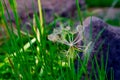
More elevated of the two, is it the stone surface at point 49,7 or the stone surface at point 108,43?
the stone surface at point 108,43

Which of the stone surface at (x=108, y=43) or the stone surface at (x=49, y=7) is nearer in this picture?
the stone surface at (x=108, y=43)

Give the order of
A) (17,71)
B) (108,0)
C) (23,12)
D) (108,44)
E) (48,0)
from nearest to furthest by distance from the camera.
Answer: (17,71), (108,44), (23,12), (48,0), (108,0)

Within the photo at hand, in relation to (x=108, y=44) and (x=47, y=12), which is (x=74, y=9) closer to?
(x=47, y=12)

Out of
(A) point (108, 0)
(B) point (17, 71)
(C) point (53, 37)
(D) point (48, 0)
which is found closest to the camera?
(C) point (53, 37)

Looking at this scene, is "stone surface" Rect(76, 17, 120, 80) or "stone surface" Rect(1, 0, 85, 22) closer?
"stone surface" Rect(76, 17, 120, 80)

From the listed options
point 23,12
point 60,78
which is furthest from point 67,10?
point 60,78

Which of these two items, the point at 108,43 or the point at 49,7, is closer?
the point at 108,43

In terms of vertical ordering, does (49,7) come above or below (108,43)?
below

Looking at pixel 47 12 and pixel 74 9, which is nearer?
pixel 47 12

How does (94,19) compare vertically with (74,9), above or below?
above

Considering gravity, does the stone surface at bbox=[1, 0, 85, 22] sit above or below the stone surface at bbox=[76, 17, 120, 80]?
below
